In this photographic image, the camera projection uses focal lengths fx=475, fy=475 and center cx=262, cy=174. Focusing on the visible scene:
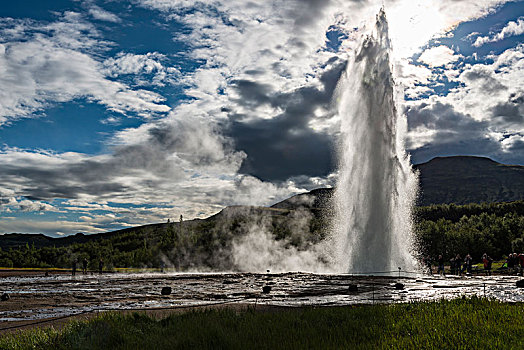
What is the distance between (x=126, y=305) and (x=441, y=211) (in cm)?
15680

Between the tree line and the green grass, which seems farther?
the tree line

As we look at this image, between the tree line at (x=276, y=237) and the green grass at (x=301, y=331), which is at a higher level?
the tree line at (x=276, y=237)

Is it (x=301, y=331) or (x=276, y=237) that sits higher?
(x=276, y=237)

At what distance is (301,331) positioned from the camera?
40.2ft

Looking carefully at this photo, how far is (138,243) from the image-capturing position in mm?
140750

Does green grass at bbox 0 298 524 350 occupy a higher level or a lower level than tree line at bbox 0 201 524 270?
lower

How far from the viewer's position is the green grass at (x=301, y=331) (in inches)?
431

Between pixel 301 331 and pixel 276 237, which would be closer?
pixel 301 331

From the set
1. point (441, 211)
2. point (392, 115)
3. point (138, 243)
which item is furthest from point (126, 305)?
point (441, 211)

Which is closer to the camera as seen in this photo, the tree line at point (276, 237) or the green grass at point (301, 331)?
the green grass at point (301, 331)

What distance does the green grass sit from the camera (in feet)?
35.9

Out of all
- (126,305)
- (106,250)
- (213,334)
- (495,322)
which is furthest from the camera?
(106,250)

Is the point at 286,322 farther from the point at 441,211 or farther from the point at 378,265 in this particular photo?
the point at 441,211

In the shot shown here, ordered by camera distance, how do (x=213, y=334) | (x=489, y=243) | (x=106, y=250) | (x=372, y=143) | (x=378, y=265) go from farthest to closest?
(x=106, y=250) → (x=489, y=243) → (x=372, y=143) → (x=378, y=265) → (x=213, y=334)
